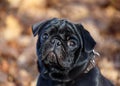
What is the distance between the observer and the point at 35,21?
7.39 meters

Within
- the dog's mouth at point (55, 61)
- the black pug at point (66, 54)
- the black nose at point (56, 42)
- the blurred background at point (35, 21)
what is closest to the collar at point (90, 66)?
the black pug at point (66, 54)

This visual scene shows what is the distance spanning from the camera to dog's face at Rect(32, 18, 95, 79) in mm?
4766

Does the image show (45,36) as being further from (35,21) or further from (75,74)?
(35,21)

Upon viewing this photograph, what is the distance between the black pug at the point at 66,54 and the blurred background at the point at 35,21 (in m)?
2.30

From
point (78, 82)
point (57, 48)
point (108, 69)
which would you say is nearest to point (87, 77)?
point (78, 82)

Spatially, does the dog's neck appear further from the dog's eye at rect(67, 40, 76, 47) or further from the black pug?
the dog's eye at rect(67, 40, 76, 47)

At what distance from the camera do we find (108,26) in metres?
7.36

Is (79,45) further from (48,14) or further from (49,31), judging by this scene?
(48,14)

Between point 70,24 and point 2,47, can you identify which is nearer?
point 70,24

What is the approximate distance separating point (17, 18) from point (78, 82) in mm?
2696

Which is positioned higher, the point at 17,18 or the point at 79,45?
the point at 79,45

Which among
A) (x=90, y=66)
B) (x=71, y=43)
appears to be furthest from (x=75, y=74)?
(x=71, y=43)

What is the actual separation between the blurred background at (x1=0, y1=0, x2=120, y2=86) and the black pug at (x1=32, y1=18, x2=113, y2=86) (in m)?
2.30

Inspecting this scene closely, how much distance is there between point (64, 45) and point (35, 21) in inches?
105
